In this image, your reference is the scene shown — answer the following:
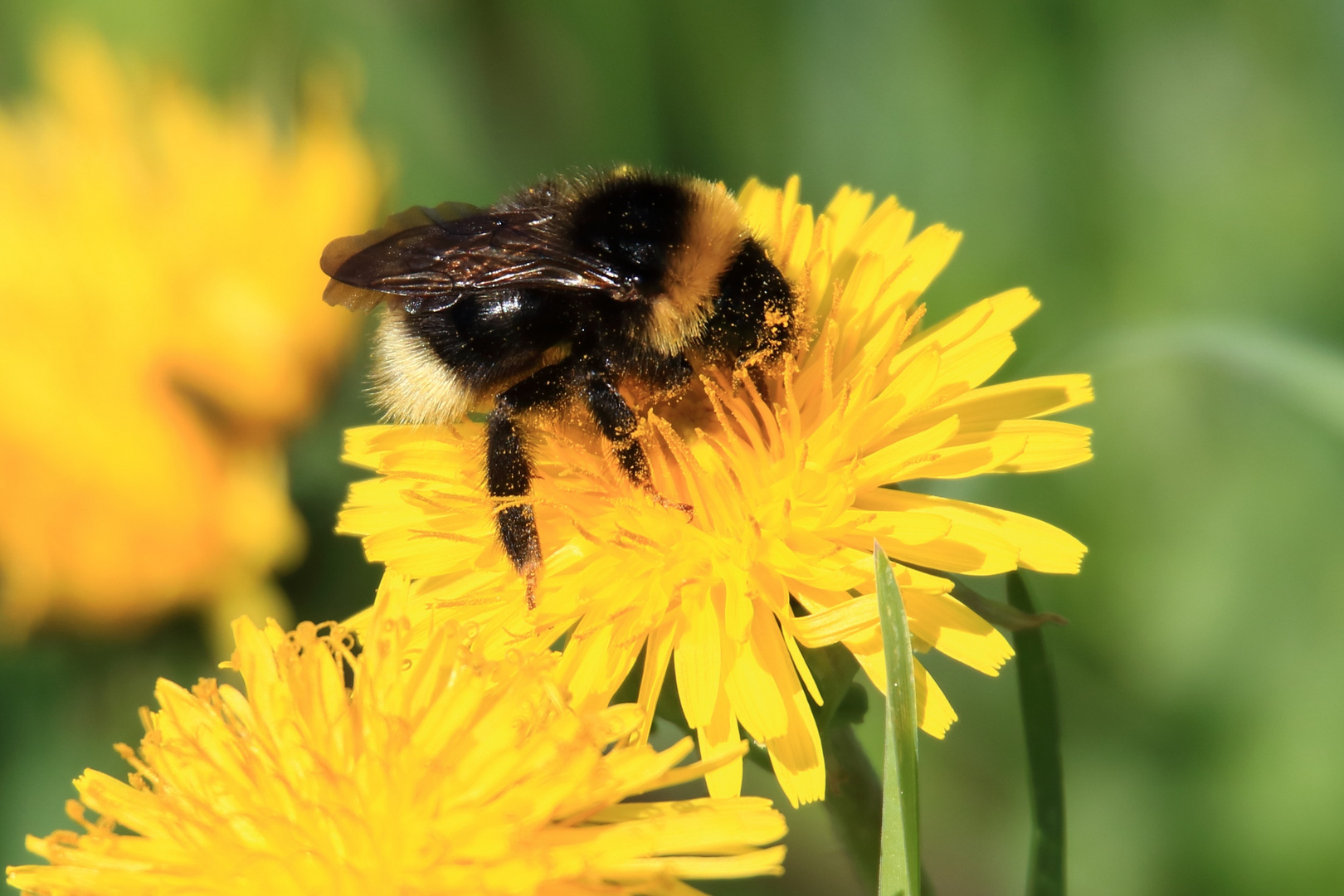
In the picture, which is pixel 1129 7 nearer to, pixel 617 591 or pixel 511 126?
pixel 511 126

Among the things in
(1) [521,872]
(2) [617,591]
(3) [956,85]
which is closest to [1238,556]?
(3) [956,85]

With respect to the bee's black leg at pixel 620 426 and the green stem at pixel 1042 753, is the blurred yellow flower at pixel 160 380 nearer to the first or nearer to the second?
the bee's black leg at pixel 620 426

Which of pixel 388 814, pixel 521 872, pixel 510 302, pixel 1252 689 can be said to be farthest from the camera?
pixel 1252 689

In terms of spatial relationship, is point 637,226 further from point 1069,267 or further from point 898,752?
point 1069,267

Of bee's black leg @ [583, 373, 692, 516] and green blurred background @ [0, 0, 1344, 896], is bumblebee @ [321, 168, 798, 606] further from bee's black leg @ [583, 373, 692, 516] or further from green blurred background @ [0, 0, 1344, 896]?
green blurred background @ [0, 0, 1344, 896]

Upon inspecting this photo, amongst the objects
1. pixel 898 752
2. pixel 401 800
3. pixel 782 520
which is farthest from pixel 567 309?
pixel 898 752

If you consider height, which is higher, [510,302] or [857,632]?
[510,302]
